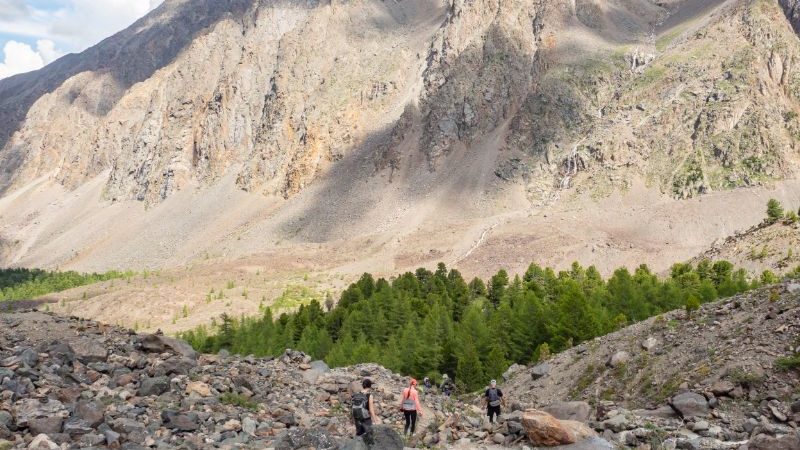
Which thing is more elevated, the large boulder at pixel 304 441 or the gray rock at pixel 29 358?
the gray rock at pixel 29 358

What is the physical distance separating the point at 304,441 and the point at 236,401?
478 centimetres

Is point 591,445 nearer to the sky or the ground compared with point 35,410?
nearer to the ground

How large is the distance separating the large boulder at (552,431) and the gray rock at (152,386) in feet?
36.7

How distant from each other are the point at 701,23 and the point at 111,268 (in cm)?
17113

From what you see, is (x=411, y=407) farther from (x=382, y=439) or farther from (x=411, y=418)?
(x=382, y=439)

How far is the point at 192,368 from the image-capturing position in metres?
23.0

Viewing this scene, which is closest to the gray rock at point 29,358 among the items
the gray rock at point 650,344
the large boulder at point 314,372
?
the large boulder at point 314,372

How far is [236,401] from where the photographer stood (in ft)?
68.7

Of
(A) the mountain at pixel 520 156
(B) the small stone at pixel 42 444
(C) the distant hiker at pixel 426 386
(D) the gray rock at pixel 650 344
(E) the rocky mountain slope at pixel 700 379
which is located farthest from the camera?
(A) the mountain at pixel 520 156

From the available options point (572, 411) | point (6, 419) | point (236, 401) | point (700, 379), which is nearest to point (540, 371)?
point (700, 379)

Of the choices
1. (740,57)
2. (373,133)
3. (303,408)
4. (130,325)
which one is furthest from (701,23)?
(303,408)

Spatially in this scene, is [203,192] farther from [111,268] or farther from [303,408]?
[303,408]

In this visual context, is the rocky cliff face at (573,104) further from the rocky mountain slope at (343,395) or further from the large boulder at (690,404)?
the large boulder at (690,404)

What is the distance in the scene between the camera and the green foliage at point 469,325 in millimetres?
48838
